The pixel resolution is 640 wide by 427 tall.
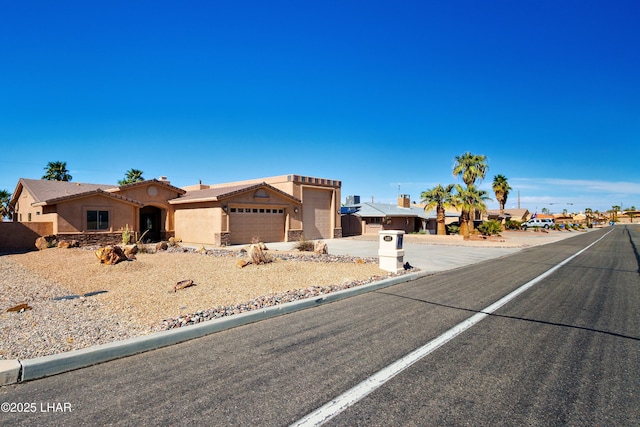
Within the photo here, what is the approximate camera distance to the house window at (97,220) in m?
21.2

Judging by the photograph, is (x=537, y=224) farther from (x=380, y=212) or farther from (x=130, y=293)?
(x=130, y=293)

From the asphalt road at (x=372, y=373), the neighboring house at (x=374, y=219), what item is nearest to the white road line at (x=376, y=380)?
the asphalt road at (x=372, y=373)

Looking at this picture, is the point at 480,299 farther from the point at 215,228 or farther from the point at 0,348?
the point at 215,228

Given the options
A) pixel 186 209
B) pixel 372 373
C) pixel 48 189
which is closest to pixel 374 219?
pixel 186 209

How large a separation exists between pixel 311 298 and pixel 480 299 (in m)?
3.88

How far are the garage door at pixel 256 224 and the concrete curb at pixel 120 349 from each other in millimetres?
16823

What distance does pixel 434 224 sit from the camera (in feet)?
154

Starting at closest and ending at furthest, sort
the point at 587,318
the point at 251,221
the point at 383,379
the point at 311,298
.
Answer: the point at 383,379 → the point at 587,318 → the point at 311,298 → the point at 251,221

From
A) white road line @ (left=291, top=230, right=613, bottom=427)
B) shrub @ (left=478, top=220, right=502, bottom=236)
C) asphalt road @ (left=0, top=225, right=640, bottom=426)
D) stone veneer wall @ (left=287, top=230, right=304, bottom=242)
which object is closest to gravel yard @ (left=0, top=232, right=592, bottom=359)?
asphalt road @ (left=0, top=225, right=640, bottom=426)

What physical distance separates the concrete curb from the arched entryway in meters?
22.2

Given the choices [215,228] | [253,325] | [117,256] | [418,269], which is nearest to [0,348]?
[253,325]

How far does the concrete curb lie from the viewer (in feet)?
14.1

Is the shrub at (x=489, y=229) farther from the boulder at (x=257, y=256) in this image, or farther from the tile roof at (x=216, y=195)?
the boulder at (x=257, y=256)

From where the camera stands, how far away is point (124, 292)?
27.5 ft
